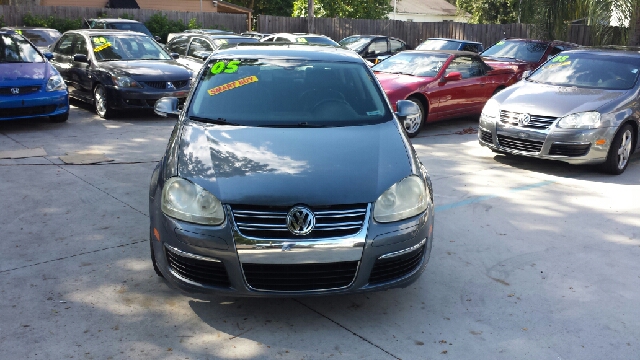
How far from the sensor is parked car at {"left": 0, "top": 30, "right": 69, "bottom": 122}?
1007 cm

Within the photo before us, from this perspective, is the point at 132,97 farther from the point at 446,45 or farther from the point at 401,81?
the point at 446,45

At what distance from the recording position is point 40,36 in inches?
758

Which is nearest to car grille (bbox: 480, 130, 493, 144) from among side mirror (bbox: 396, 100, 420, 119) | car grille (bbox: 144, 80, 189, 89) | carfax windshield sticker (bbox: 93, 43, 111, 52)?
side mirror (bbox: 396, 100, 420, 119)

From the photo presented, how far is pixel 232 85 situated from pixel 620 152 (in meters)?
5.60

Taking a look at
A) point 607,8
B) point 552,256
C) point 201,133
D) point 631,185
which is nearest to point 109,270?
point 201,133

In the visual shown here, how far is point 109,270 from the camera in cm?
495

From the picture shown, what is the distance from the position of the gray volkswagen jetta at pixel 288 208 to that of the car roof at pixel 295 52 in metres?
0.91

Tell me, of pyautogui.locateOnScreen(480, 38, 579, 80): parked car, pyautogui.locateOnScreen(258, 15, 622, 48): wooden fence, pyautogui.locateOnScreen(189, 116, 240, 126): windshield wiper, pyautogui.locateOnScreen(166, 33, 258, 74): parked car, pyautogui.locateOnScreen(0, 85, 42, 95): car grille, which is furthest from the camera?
pyautogui.locateOnScreen(258, 15, 622, 48): wooden fence

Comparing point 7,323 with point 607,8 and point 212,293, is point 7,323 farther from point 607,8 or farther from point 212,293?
point 607,8

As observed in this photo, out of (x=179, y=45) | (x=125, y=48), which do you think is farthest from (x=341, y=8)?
(x=125, y=48)

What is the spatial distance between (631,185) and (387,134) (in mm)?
4753

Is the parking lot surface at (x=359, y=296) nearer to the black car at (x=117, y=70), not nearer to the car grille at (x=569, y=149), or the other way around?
the car grille at (x=569, y=149)

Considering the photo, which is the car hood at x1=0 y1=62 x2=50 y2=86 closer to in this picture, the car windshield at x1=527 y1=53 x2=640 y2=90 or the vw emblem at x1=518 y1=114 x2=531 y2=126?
the vw emblem at x1=518 y1=114 x2=531 y2=126

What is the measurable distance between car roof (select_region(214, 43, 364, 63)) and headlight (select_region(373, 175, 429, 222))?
1805mm
